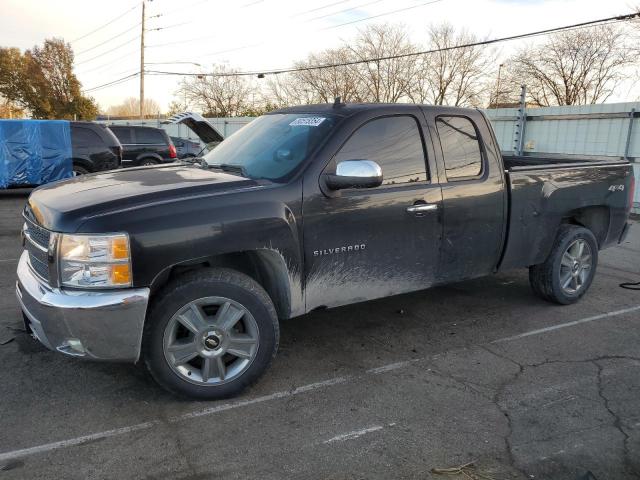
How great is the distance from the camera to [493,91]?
44.1 metres

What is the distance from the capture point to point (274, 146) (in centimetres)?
409

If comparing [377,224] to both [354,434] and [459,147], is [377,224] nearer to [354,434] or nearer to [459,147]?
[459,147]

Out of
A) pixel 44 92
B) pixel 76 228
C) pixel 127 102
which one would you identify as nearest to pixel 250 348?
pixel 76 228

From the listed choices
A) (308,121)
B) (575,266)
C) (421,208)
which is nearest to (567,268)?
(575,266)

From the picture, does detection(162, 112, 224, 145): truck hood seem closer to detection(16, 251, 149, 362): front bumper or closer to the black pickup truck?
the black pickup truck

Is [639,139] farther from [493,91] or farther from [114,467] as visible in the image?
[493,91]

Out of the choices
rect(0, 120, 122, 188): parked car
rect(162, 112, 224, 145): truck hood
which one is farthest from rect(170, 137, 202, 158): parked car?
rect(162, 112, 224, 145): truck hood

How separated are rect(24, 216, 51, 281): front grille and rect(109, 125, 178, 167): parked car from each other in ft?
41.7

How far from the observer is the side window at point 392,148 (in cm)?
394

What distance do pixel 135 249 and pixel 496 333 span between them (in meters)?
3.21

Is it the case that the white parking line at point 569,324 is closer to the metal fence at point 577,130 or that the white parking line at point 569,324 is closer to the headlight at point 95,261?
the headlight at point 95,261

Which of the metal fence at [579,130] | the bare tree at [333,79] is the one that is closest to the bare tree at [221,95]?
the bare tree at [333,79]

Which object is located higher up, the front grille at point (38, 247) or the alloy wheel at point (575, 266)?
the front grille at point (38, 247)

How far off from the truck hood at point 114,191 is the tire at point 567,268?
327 centimetres
